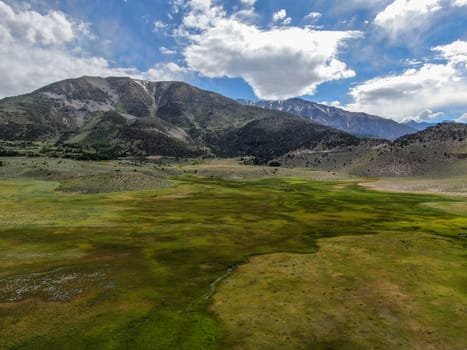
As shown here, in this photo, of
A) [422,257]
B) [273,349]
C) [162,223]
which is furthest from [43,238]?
[422,257]

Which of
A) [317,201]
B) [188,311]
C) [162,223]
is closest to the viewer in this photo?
[188,311]

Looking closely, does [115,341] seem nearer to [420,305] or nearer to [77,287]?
[77,287]

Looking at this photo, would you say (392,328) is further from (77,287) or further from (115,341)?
(77,287)

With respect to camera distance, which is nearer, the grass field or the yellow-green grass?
the yellow-green grass

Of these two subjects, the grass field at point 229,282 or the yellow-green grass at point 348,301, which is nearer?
the yellow-green grass at point 348,301

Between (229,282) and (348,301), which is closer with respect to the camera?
(348,301)

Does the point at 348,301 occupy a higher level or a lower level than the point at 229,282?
higher

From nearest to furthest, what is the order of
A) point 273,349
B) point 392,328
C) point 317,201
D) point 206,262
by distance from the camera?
point 273,349, point 392,328, point 206,262, point 317,201

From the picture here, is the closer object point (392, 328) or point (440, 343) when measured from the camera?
point (440, 343)
